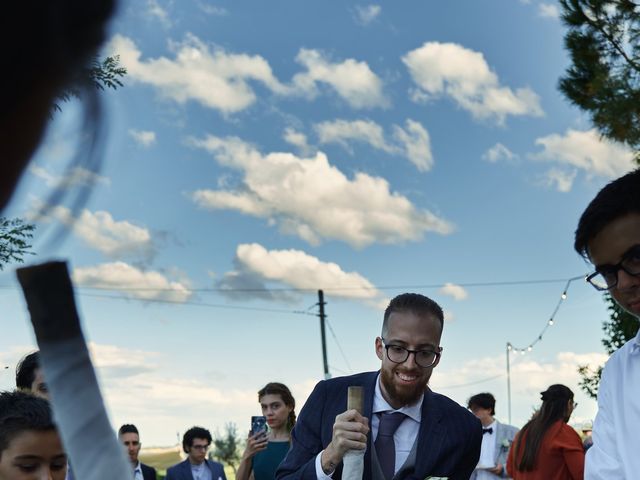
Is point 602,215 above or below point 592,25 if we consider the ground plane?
below

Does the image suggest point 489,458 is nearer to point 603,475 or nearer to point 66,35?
point 603,475

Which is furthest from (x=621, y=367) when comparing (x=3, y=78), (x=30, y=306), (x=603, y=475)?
(x=3, y=78)

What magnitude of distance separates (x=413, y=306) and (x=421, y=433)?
1.63 feet

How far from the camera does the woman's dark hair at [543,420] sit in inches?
289

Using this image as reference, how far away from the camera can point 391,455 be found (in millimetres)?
3242

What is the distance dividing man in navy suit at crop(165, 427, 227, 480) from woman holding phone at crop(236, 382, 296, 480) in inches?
159

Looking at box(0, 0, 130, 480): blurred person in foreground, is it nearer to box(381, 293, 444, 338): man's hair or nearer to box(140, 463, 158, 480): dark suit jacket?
box(381, 293, 444, 338): man's hair

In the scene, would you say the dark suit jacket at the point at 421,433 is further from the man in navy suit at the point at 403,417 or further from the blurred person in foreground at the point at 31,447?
the blurred person in foreground at the point at 31,447

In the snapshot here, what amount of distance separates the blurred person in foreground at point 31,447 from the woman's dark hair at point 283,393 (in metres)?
4.60

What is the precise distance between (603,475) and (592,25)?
12.3 metres

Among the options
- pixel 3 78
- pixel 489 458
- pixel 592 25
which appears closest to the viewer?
pixel 3 78

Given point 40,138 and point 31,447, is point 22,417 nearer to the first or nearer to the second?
point 31,447

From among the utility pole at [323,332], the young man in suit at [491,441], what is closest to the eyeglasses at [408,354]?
the young man in suit at [491,441]

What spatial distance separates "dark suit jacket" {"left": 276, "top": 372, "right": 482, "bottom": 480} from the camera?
10.7ft
